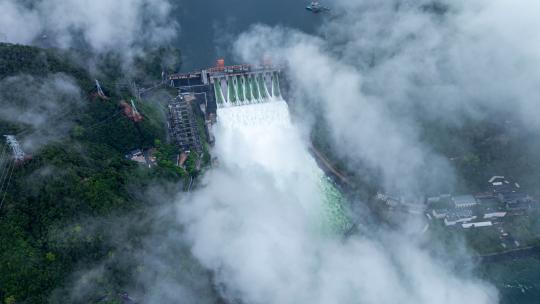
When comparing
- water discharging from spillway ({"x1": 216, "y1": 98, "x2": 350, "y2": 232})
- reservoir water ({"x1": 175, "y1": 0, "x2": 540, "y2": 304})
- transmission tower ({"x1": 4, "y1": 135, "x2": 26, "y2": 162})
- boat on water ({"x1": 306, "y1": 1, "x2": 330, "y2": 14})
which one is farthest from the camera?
boat on water ({"x1": 306, "y1": 1, "x2": 330, "y2": 14})

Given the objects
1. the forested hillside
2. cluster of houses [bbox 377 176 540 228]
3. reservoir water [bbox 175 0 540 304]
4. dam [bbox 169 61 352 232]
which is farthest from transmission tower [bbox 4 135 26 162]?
cluster of houses [bbox 377 176 540 228]

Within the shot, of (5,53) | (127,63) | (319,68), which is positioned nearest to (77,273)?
(5,53)

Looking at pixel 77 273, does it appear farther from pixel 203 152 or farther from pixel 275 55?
pixel 275 55

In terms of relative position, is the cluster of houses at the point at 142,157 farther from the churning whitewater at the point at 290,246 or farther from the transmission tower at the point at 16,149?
the transmission tower at the point at 16,149

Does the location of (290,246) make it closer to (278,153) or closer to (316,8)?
(278,153)

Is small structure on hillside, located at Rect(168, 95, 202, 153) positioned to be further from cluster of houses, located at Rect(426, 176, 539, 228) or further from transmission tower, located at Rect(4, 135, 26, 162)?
cluster of houses, located at Rect(426, 176, 539, 228)

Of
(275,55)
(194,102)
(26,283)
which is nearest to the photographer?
(26,283)

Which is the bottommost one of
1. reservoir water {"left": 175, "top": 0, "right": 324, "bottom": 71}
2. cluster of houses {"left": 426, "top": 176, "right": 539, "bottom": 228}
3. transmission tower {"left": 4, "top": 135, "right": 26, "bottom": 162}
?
cluster of houses {"left": 426, "top": 176, "right": 539, "bottom": 228}
